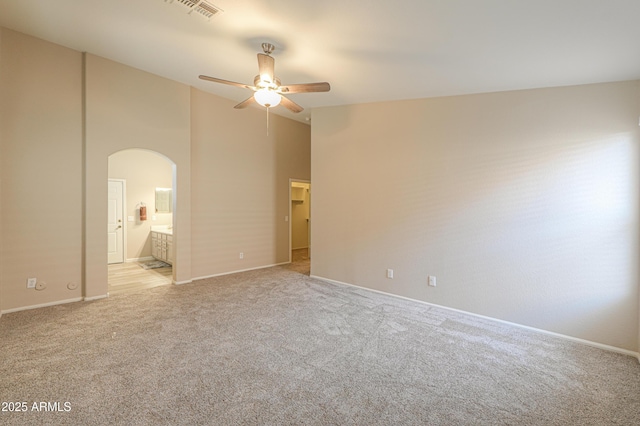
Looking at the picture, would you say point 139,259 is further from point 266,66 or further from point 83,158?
point 266,66

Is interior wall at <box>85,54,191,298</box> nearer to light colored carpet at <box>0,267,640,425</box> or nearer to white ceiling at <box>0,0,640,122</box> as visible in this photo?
white ceiling at <box>0,0,640,122</box>

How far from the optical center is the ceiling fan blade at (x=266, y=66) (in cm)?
289

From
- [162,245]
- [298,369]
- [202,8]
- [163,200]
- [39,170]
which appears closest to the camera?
[298,369]

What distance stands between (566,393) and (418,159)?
299cm

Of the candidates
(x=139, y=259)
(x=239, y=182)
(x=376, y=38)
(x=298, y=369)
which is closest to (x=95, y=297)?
(x=239, y=182)

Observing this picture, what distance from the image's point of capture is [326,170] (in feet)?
17.4

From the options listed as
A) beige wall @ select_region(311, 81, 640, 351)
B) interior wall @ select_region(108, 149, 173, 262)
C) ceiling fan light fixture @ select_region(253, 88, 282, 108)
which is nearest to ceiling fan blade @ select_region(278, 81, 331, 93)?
ceiling fan light fixture @ select_region(253, 88, 282, 108)

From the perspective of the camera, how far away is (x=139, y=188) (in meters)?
7.01

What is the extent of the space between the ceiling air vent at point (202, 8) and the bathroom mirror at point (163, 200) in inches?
221

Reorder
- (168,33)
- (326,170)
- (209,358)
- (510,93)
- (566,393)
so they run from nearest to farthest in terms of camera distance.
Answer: (566,393)
(209,358)
(168,33)
(510,93)
(326,170)

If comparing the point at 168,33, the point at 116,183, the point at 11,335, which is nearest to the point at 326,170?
the point at 168,33

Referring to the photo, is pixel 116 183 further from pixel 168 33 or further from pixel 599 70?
pixel 599 70

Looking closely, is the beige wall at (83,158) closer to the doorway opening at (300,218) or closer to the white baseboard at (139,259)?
the white baseboard at (139,259)

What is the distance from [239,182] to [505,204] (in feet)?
14.9
